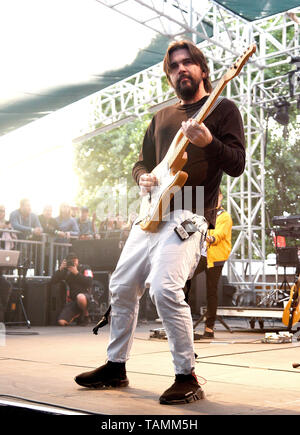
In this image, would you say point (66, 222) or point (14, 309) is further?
point (66, 222)

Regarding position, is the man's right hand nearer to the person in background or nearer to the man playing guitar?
the man playing guitar

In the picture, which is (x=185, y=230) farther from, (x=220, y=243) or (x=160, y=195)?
(x=220, y=243)

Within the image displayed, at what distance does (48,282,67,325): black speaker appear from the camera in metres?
9.94

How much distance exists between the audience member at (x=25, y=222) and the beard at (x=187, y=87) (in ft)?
24.1

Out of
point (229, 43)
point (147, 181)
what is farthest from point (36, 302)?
point (229, 43)

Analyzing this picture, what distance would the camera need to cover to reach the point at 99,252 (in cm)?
1103

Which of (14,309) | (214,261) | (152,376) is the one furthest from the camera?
(14,309)

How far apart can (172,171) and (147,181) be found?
6.9 inches

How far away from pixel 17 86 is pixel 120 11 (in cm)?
255

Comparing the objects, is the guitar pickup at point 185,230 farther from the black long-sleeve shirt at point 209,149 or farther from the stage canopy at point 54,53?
the stage canopy at point 54,53

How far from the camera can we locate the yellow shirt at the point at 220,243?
7398 millimetres

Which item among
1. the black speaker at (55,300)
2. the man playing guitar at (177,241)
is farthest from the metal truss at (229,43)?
the man playing guitar at (177,241)

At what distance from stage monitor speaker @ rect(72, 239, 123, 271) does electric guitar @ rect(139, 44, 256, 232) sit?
7.53 m

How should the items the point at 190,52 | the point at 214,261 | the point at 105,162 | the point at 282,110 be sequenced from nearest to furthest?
the point at 190,52
the point at 214,261
the point at 282,110
the point at 105,162
